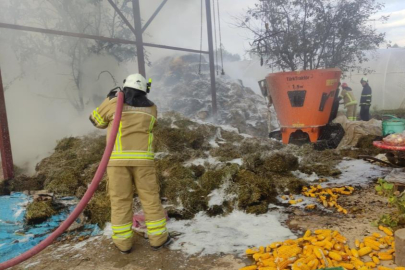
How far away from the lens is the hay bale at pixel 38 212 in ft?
14.3

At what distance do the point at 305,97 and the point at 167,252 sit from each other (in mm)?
5981

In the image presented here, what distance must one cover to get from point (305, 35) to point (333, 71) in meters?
3.46

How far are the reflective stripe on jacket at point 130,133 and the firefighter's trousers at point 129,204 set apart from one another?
10 centimetres

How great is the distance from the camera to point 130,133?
3578 millimetres

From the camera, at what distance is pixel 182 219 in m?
4.40

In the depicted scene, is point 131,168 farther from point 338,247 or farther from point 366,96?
point 366,96

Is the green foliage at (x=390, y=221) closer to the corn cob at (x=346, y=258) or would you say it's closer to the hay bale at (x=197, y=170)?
the corn cob at (x=346, y=258)

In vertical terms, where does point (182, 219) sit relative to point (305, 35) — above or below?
below

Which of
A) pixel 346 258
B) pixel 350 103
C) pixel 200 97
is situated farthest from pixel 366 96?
pixel 346 258

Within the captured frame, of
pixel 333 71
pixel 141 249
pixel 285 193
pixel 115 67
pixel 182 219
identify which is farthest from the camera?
pixel 115 67

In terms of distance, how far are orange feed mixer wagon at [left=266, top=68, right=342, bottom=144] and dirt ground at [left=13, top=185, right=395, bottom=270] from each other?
13.4ft

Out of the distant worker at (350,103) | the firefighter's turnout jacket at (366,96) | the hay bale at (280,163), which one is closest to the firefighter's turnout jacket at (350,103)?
the distant worker at (350,103)

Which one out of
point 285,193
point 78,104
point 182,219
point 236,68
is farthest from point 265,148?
point 236,68

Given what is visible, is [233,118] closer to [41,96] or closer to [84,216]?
[41,96]
